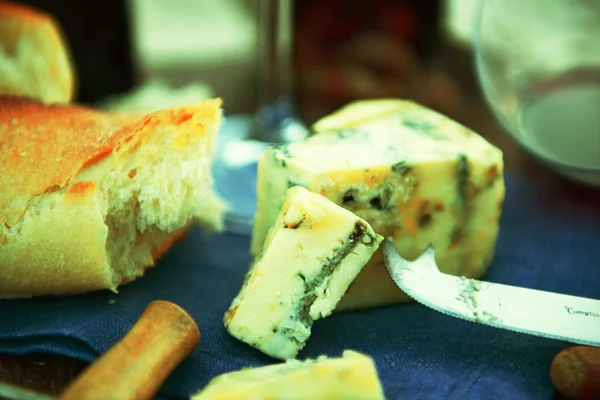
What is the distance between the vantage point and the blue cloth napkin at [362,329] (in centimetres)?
75

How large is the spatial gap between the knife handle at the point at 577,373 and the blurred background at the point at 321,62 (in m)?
0.84

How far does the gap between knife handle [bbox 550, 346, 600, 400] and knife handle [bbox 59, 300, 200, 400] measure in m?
→ 0.41

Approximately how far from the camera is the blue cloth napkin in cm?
75

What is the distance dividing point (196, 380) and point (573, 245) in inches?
27.5

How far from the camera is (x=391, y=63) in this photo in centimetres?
185

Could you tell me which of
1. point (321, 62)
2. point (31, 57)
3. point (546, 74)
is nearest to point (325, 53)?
point (321, 62)

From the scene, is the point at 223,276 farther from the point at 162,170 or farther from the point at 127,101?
the point at 127,101

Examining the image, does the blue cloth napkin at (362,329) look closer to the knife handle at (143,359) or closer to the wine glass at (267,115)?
the knife handle at (143,359)

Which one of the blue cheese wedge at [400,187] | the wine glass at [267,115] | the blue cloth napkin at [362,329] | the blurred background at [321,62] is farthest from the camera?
the blurred background at [321,62]

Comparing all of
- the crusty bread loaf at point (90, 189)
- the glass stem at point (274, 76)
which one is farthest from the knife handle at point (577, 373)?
the glass stem at point (274, 76)

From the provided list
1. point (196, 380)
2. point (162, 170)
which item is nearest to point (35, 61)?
point (162, 170)

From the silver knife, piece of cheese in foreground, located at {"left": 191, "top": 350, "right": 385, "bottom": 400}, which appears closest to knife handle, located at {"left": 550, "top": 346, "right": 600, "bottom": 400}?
the silver knife

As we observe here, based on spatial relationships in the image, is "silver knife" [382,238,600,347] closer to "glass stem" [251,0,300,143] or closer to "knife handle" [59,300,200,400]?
"knife handle" [59,300,200,400]

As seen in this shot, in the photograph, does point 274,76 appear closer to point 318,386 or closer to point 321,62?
point 321,62
